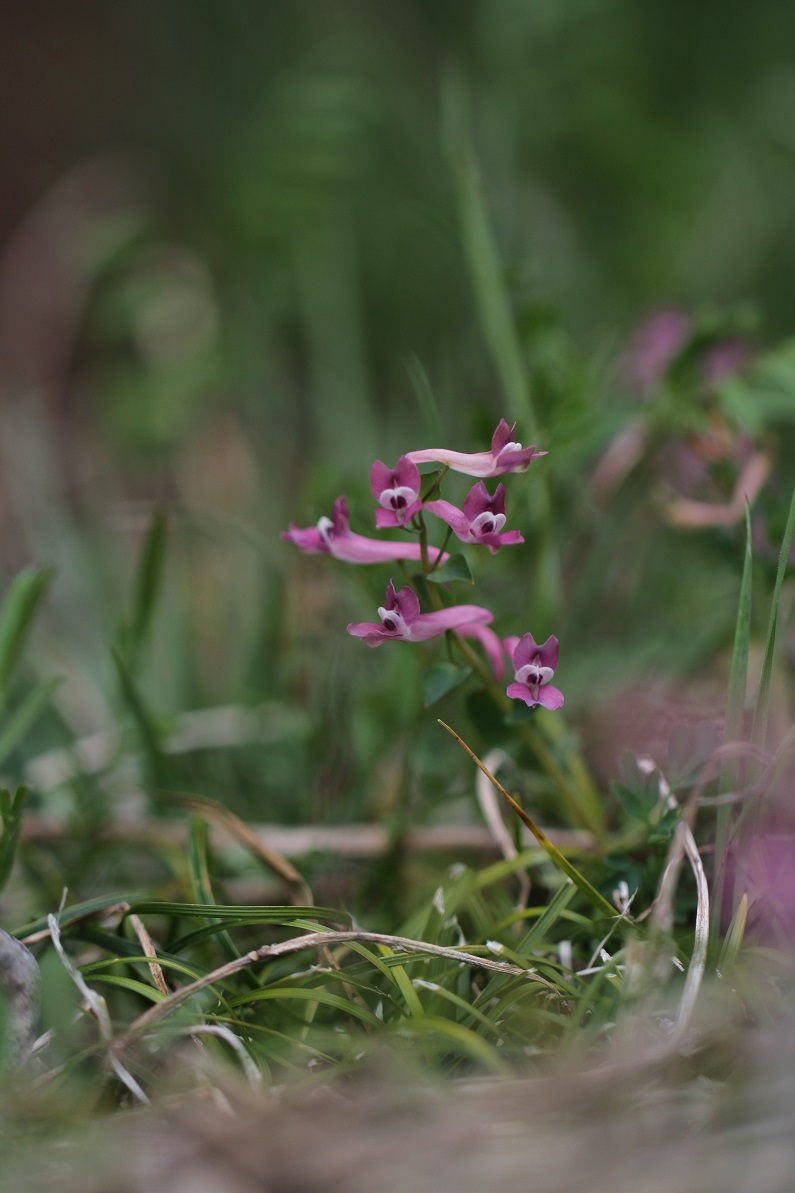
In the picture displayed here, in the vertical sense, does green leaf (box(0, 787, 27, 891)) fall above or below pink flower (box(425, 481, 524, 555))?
below

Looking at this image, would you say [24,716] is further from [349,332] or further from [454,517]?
[349,332]

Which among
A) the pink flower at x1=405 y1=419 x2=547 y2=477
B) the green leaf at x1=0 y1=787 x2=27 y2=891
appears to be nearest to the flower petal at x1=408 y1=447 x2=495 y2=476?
the pink flower at x1=405 y1=419 x2=547 y2=477

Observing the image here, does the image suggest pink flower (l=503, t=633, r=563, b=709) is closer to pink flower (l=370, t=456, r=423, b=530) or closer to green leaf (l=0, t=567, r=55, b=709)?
pink flower (l=370, t=456, r=423, b=530)

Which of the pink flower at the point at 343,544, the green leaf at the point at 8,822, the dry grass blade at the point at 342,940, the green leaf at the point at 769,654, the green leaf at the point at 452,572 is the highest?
the pink flower at the point at 343,544

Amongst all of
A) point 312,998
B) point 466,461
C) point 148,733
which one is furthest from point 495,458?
point 148,733

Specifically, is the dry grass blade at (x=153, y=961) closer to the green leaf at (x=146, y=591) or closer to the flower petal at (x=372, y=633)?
the flower petal at (x=372, y=633)

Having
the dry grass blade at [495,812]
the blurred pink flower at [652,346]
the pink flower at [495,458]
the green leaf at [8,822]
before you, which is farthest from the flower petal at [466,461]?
the blurred pink flower at [652,346]

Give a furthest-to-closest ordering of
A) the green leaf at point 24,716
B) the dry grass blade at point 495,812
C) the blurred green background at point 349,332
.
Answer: the blurred green background at point 349,332 < the green leaf at point 24,716 < the dry grass blade at point 495,812
